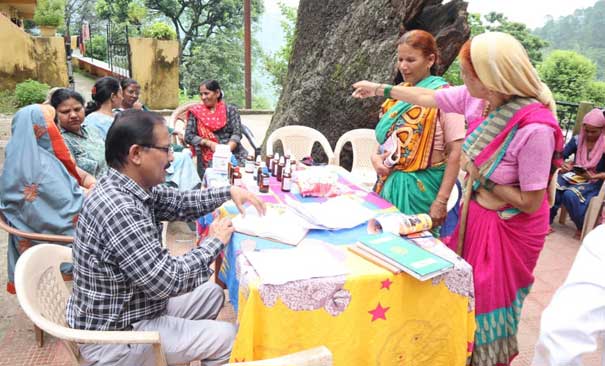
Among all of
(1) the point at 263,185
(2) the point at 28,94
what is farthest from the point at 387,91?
(2) the point at 28,94

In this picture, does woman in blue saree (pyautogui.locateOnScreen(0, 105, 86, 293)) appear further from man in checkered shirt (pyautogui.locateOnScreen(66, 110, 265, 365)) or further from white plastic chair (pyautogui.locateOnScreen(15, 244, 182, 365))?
man in checkered shirt (pyautogui.locateOnScreen(66, 110, 265, 365))

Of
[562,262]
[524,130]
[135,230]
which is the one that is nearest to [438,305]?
[524,130]

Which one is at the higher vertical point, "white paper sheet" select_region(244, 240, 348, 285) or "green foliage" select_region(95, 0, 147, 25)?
"green foliage" select_region(95, 0, 147, 25)

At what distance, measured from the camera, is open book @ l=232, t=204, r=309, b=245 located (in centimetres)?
189

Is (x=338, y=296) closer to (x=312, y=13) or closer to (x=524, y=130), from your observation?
(x=524, y=130)

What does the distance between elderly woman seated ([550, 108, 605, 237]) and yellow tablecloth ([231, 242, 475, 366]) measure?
3400 millimetres

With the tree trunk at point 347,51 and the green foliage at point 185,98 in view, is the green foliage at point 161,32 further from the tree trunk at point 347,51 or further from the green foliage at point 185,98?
the tree trunk at point 347,51

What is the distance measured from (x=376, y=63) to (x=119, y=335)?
4386 mm

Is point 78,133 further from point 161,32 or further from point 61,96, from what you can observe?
point 161,32

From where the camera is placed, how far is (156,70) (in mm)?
10477

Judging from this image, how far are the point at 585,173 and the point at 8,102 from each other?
988cm

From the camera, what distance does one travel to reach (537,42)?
1444 centimetres

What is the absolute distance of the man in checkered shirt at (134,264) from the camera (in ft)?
4.91

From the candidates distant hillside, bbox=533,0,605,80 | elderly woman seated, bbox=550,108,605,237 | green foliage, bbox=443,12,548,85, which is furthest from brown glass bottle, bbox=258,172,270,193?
distant hillside, bbox=533,0,605,80
